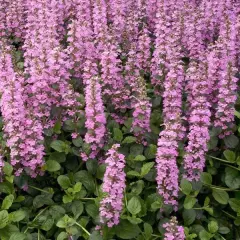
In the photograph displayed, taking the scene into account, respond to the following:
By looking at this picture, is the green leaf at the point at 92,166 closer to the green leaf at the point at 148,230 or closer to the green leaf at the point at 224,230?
the green leaf at the point at 148,230

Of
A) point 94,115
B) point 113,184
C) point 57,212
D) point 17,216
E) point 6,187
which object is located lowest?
point 57,212

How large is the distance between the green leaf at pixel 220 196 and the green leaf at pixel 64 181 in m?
1.43

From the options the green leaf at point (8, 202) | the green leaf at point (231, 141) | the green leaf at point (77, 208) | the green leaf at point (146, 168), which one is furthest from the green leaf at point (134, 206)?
the green leaf at point (231, 141)

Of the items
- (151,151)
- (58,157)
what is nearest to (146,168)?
(151,151)

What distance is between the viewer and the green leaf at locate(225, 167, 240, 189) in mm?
4473

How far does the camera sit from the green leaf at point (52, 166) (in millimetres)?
4312

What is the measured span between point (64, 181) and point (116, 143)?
0.74m

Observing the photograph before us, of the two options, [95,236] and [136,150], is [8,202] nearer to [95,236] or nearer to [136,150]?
[95,236]

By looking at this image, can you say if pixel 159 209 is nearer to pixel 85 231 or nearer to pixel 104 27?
pixel 85 231

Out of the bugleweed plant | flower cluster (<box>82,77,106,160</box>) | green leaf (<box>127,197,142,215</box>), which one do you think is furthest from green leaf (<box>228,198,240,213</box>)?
flower cluster (<box>82,77,106,160</box>)

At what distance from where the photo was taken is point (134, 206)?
12.8 ft

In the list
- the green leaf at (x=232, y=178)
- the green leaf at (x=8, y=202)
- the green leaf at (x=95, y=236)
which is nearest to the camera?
the green leaf at (x=95, y=236)

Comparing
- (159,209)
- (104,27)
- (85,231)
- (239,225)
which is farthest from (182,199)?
(104,27)

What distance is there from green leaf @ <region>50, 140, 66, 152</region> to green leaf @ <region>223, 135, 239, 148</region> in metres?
1.66
